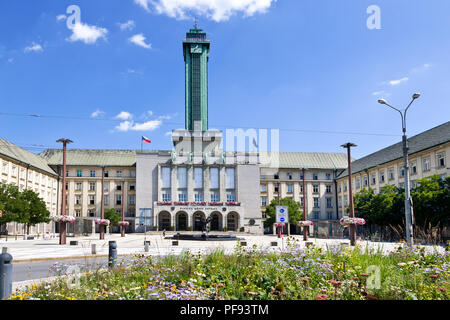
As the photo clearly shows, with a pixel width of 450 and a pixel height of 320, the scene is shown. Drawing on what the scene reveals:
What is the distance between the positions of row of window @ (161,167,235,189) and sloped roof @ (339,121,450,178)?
25152 millimetres

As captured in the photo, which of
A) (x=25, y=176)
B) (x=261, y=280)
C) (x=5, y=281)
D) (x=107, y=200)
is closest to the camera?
(x=5, y=281)

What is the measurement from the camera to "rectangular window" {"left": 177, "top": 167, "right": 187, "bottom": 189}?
7188cm

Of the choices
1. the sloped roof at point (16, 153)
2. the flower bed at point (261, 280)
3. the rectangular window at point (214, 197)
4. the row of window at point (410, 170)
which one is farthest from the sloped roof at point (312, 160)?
the flower bed at point (261, 280)

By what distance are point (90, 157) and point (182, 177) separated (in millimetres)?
24402

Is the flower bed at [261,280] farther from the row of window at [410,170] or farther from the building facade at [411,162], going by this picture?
the building facade at [411,162]

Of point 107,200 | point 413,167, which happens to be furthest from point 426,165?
point 107,200

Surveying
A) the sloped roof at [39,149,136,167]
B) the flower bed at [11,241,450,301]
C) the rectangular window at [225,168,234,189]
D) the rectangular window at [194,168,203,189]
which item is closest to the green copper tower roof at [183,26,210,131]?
the rectangular window at [194,168,203,189]

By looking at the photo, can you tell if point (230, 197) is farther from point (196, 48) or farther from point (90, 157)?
point (196, 48)

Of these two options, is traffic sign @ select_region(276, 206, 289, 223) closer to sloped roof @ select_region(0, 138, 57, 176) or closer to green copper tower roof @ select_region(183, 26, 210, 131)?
sloped roof @ select_region(0, 138, 57, 176)

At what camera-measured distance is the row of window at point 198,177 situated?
2825 inches

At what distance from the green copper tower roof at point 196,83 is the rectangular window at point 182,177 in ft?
47.0

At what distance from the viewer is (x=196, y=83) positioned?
8494 cm

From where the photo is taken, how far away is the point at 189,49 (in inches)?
3514
